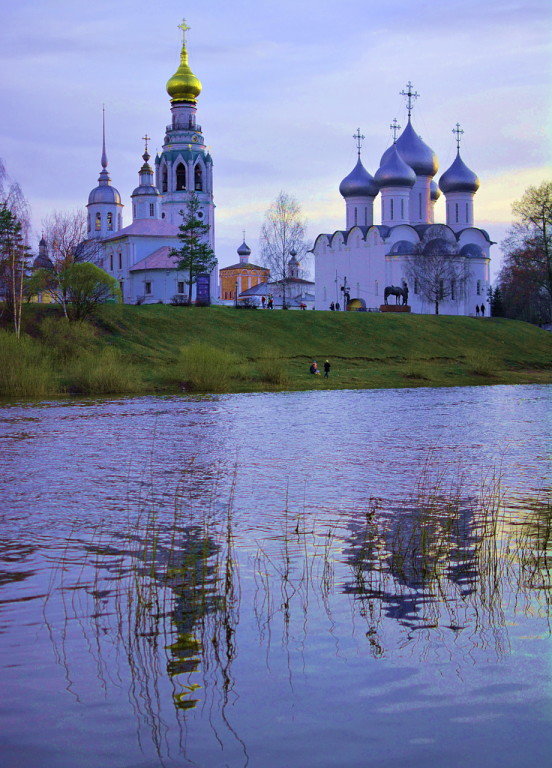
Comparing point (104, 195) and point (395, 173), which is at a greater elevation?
point (104, 195)

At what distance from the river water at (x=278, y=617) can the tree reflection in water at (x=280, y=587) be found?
0.02 m

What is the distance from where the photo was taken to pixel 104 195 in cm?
8669

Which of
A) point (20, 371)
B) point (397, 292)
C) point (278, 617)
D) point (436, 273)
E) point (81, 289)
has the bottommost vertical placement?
point (278, 617)

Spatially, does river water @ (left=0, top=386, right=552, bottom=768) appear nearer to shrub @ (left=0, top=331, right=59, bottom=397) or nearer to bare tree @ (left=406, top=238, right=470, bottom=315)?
shrub @ (left=0, top=331, right=59, bottom=397)

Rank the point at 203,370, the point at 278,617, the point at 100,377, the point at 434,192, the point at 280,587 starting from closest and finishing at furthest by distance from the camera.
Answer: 1. the point at 278,617
2. the point at 280,587
3. the point at 100,377
4. the point at 203,370
5. the point at 434,192

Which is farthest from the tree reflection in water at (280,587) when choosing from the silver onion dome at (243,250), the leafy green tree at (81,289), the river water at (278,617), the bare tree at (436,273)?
the silver onion dome at (243,250)

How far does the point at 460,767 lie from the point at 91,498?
761 cm

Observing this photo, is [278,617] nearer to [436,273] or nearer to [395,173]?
[436,273]

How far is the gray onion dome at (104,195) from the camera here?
86.6 metres

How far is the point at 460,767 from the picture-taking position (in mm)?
4113

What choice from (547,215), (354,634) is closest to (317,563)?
(354,634)

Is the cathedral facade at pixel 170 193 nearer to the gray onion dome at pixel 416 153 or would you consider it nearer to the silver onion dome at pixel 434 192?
the gray onion dome at pixel 416 153


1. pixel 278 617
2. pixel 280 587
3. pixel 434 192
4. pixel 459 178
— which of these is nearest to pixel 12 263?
pixel 280 587

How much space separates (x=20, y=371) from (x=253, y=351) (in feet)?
60.4
